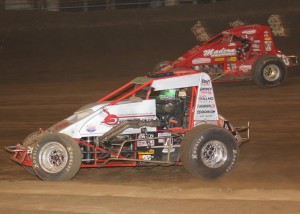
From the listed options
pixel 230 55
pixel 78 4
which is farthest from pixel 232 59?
pixel 78 4

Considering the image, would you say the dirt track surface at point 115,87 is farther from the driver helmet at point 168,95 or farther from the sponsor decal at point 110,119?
the driver helmet at point 168,95

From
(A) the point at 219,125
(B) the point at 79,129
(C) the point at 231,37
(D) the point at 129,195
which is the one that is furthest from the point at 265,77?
(D) the point at 129,195

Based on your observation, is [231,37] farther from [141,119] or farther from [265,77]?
[141,119]

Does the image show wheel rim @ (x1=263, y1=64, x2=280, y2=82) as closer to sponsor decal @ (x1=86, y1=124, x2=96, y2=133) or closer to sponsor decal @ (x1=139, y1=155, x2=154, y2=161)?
sponsor decal @ (x1=139, y1=155, x2=154, y2=161)

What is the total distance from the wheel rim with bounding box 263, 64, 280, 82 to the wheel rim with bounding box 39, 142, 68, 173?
7789 millimetres

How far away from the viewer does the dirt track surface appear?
5.62m

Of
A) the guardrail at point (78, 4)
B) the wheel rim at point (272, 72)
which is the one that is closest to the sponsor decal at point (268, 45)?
the wheel rim at point (272, 72)

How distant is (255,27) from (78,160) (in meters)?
8.22

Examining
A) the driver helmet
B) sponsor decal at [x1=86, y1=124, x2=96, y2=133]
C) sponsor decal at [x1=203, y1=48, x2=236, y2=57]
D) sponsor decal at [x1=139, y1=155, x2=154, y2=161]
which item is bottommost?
sponsor decal at [x1=139, y1=155, x2=154, y2=161]

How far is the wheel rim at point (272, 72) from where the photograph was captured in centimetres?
1363

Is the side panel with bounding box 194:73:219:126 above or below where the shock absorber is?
above

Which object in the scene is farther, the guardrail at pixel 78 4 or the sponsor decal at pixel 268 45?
the guardrail at pixel 78 4

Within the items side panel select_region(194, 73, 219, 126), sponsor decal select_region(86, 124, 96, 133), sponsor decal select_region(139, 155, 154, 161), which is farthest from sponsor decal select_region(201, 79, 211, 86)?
sponsor decal select_region(86, 124, 96, 133)

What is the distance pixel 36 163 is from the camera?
22.6ft
